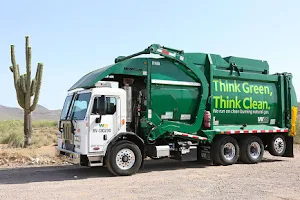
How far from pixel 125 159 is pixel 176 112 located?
95.0 inches

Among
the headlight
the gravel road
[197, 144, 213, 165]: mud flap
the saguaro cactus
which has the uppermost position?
the saguaro cactus

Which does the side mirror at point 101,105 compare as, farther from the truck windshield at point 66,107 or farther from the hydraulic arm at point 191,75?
the hydraulic arm at point 191,75

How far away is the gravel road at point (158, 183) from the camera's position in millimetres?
7379

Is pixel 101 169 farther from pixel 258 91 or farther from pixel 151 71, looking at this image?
pixel 258 91

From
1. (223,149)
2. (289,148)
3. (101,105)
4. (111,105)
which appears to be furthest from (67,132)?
(289,148)

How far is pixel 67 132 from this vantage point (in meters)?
10.4

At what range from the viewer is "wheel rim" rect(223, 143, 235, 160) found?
40.6 ft

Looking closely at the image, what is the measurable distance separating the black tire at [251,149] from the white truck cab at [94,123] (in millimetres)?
4990

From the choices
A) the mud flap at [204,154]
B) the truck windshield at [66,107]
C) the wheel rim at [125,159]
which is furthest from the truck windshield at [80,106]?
the mud flap at [204,154]

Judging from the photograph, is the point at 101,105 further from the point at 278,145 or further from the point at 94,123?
the point at 278,145

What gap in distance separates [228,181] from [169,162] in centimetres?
473

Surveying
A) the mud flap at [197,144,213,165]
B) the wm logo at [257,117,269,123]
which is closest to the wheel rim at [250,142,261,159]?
the wm logo at [257,117,269,123]

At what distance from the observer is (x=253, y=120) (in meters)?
13.2

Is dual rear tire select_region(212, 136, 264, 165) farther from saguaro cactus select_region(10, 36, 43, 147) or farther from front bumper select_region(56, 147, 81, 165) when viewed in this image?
saguaro cactus select_region(10, 36, 43, 147)
